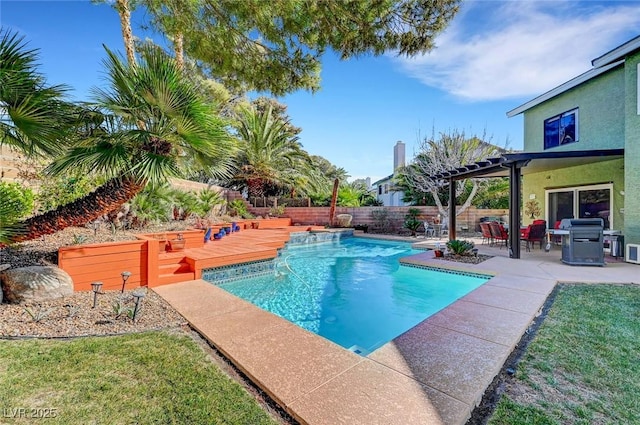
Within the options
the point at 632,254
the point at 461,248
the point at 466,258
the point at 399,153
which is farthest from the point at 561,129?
the point at 399,153

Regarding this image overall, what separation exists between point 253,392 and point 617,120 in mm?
14325

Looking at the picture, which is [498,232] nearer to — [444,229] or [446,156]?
[444,229]

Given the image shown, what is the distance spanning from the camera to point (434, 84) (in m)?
15.1

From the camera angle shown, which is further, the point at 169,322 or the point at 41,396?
the point at 169,322

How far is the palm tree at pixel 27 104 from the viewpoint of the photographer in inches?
145

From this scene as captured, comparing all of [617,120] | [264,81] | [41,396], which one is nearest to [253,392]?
[41,396]

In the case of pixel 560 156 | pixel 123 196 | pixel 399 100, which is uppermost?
pixel 399 100

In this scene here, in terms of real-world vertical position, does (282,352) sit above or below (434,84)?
below

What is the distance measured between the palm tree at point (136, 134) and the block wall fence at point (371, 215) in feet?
48.6

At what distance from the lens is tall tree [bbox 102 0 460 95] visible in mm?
5582

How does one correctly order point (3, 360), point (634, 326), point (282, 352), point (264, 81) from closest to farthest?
point (3, 360) < point (282, 352) < point (634, 326) < point (264, 81)

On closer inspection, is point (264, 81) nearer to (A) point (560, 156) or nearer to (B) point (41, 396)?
(B) point (41, 396)

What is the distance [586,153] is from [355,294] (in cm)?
860

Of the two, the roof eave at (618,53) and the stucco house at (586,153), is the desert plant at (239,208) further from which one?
the roof eave at (618,53)
